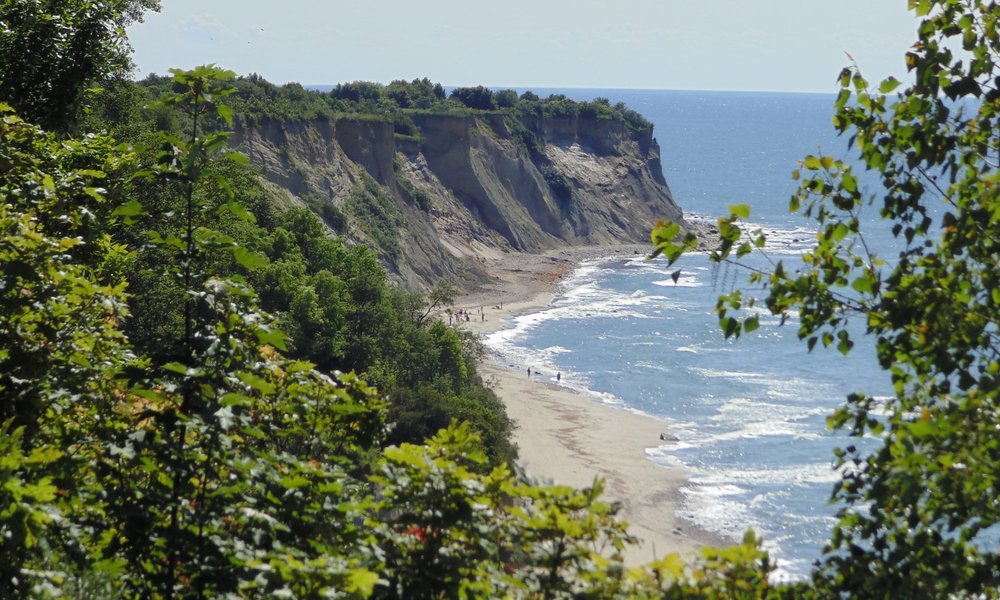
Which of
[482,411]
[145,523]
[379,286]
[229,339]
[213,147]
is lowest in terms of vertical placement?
[482,411]

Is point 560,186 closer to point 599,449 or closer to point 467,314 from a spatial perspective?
point 467,314

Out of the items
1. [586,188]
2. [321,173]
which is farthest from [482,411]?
[586,188]

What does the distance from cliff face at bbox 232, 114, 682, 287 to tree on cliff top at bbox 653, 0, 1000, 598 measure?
5110 centimetres

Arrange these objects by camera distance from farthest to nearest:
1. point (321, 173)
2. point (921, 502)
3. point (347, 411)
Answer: point (321, 173)
point (347, 411)
point (921, 502)

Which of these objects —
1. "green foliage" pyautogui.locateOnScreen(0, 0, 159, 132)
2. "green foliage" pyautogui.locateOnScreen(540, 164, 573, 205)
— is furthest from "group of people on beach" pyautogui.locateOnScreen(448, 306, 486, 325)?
"green foliage" pyautogui.locateOnScreen(0, 0, 159, 132)

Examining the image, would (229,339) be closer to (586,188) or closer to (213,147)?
(213,147)

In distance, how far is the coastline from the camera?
35.1 m

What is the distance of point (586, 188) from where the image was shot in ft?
346

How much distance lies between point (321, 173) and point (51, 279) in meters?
61.7

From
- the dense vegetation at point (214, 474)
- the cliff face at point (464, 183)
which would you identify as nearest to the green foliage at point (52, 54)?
the dense vegetation at point (214, 474)

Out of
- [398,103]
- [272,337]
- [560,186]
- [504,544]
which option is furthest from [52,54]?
[398,103]

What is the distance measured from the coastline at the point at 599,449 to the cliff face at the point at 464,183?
11485 mm

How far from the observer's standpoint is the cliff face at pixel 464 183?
6625cm

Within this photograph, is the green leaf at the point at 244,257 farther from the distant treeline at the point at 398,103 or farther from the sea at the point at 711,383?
the distant treeline at the point at 398,103
